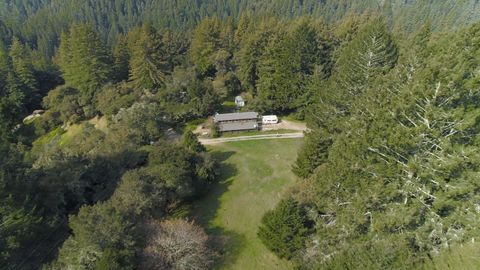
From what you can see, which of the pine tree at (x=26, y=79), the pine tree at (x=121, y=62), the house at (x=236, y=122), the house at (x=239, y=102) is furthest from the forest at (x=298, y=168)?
the pine tree at (x=26, y=79)

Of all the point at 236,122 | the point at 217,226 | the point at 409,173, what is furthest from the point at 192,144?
the point at 409,173

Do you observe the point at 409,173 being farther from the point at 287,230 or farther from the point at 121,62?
the point at 121,62

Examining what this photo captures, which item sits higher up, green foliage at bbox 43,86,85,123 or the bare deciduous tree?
the bare deciduous tree

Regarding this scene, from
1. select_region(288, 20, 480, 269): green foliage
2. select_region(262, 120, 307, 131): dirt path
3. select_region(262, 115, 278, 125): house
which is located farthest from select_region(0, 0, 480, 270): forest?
select_region(262, 115, 278, 125): house

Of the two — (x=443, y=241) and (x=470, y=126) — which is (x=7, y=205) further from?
(x=470, y=126)

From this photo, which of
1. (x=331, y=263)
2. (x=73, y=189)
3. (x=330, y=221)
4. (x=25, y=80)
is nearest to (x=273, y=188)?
(x=330, y=221)

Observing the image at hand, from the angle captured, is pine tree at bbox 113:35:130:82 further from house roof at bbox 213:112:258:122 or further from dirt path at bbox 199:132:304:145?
dirt path at bbox 199:132:304:145

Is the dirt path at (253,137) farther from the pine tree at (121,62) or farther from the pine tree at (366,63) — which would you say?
the pine tree at (121,62)
